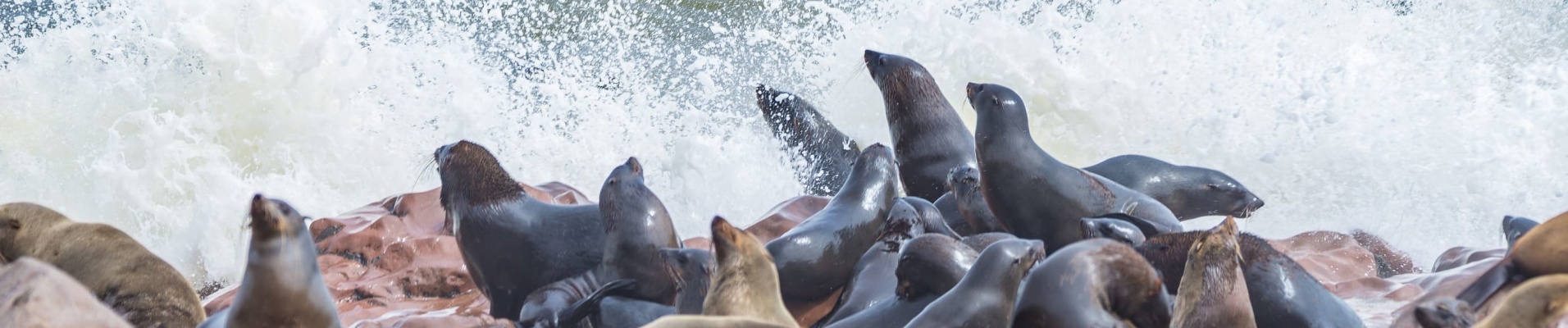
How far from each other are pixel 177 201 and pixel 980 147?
23.9ft

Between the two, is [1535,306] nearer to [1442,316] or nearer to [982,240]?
[1442,316]

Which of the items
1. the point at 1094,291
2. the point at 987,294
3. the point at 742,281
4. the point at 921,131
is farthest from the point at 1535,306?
the point at 921,131

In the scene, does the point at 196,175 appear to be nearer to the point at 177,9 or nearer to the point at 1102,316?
the point at 177,9

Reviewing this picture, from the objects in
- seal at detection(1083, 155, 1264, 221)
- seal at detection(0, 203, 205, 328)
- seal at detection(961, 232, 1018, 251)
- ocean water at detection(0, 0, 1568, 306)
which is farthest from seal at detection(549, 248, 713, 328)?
ocean water at detection(0, 0, 1568, 306)

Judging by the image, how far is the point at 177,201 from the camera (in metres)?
10.3

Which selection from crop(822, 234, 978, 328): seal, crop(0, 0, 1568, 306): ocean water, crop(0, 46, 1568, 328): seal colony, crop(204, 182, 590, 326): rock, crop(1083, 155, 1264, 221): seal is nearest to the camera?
crop(0, 46, 1568, 328): seal colony

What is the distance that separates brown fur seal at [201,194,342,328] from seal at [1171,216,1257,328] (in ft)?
6.15

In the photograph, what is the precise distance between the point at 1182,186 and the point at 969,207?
1343mm

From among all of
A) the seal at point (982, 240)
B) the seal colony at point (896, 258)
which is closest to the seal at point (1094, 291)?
the seal colony at point (896, 258)

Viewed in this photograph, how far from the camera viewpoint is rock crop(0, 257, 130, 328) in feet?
8.00

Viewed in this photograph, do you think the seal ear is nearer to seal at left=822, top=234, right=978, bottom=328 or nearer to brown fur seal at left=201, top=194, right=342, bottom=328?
seal at left=822, top=234, right=978, bottom=328

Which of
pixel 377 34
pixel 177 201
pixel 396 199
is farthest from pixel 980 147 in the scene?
pixel 377 34

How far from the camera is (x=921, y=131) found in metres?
6.03

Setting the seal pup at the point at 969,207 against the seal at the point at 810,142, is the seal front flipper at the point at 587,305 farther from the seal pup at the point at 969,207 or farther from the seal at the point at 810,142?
the seal at the point at 810,142
